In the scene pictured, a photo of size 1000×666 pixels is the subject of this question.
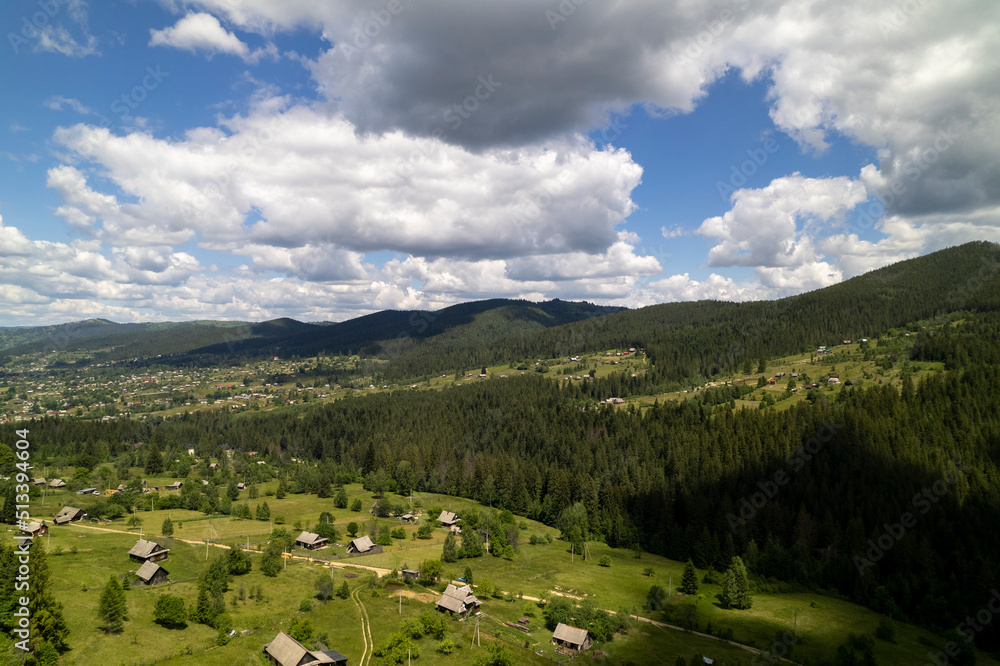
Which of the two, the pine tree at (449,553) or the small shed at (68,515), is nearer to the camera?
the pine tree at (449,553)

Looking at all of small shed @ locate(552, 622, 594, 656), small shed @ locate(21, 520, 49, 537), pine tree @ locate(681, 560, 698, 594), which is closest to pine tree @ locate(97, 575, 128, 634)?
small shed @ locate(21, 520, 49, 537)

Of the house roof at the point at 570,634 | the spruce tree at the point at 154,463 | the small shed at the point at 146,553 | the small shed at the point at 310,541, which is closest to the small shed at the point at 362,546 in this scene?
the small shed at the point at 310,541

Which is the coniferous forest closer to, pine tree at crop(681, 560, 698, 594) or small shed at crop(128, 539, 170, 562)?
pine tree at crop(681, 560, 698, 594)

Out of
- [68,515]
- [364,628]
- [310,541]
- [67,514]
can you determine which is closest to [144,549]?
[310,541]

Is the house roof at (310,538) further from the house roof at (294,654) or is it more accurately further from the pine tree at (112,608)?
the house roof at (294,654)

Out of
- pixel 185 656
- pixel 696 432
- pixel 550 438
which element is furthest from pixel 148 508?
pixel 696 432

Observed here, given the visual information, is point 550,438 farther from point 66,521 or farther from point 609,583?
point 66,521

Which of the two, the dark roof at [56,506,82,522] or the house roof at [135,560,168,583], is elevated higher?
the house roof at [135,560,168,583]
